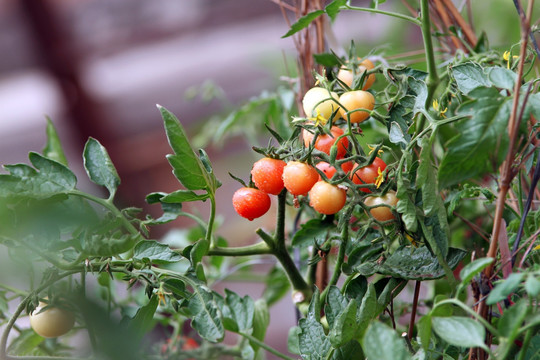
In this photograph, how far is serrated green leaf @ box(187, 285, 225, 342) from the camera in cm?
34

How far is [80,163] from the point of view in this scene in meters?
1.62

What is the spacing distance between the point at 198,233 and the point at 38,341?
0.69 ft

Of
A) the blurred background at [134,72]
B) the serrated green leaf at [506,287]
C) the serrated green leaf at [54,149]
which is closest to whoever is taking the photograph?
the serrated green leaf at [506,287]

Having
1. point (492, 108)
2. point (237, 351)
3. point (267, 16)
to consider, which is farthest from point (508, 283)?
point (267, 16)

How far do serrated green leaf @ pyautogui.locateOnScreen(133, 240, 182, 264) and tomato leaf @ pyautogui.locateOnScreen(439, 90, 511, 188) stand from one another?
6.7 inches

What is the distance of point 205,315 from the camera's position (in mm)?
345

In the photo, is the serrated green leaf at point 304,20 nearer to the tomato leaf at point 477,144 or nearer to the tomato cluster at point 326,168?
the tomato cluster at point 326,168

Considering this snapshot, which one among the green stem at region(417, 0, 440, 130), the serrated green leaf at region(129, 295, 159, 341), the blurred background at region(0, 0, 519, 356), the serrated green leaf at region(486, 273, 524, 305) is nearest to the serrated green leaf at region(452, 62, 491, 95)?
the green stem at region(417, 0, 440, 130)

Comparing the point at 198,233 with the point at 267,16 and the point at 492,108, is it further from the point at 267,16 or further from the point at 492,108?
the point at 267,16

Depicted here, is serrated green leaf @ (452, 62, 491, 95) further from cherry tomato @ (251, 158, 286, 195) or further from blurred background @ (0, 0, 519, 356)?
blurred background @ (0, 0, 519, 356)

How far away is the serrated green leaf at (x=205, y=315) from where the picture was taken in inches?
13.2

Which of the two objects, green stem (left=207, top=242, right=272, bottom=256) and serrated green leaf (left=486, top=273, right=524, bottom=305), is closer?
serrated green leaf (left=486, top=273, right=524, bottom=305)

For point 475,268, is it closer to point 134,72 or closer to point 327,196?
point 327,196

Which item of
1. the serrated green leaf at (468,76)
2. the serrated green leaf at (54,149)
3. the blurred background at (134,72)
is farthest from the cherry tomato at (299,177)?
the blurred background at (134,72)
